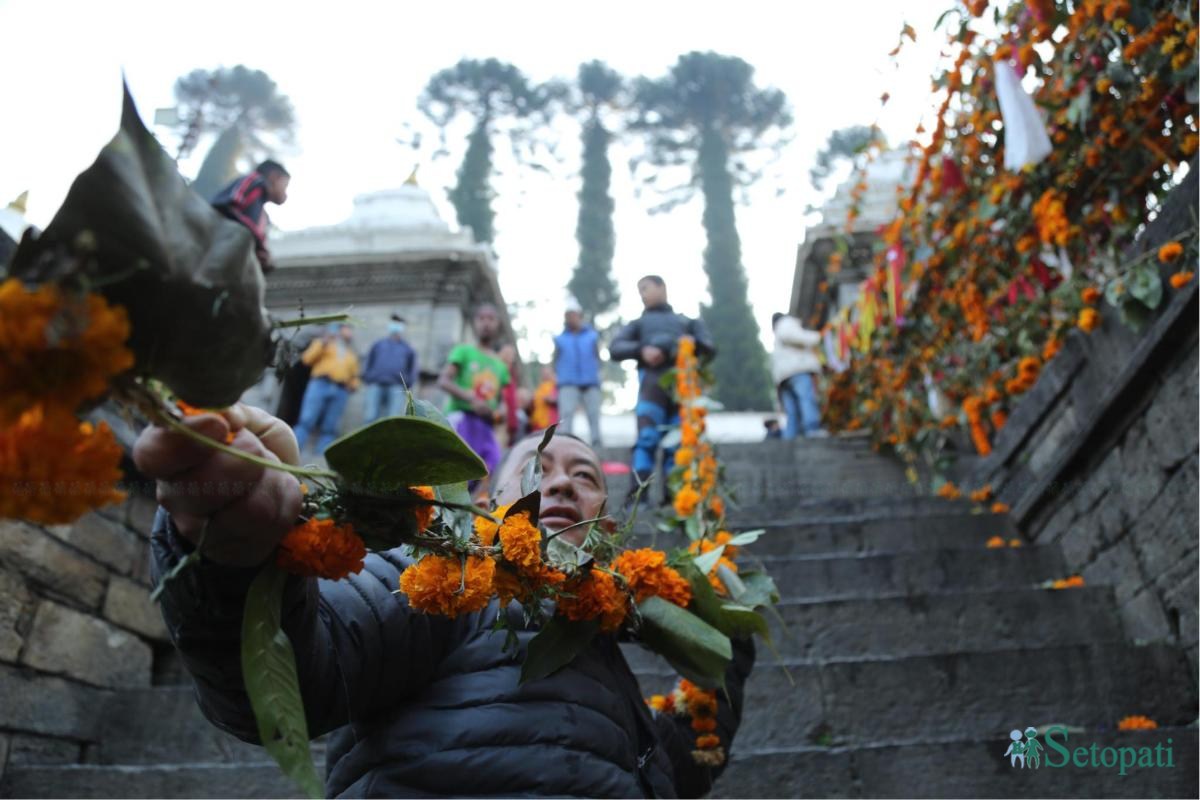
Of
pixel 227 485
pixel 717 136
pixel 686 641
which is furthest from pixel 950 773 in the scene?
pixel 717 136

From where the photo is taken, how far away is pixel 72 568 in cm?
324

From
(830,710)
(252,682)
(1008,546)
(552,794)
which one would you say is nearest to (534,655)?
(552,794)

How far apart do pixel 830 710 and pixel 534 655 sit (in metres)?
2.08

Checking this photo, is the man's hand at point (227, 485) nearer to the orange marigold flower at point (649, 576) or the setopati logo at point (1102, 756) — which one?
the orange marigold flower at point (649, 576)

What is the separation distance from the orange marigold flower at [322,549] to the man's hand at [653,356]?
4.95m

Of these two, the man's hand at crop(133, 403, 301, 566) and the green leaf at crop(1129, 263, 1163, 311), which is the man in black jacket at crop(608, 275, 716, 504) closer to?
the green leaf at crop(1129, 263, 1163, 311)

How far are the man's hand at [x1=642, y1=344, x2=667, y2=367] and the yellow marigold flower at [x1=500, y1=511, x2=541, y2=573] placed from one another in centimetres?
466

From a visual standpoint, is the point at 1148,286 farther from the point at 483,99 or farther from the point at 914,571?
the point at 483,99

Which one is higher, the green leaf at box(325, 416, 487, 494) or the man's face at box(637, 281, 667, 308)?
the man's face at box(637, 281, 667, 308)

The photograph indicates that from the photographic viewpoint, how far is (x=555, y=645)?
1.42m

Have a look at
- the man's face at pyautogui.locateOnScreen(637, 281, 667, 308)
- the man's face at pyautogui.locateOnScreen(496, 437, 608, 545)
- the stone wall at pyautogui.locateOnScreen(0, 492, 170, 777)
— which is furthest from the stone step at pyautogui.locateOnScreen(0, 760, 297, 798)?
the man's face at pyautogui.locateOnScreen(637, 281, 667, 308)

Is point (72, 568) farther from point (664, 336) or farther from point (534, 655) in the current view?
point (664, 336)

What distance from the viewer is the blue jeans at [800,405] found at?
8.18 m

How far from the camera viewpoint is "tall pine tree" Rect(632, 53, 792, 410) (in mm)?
21797
